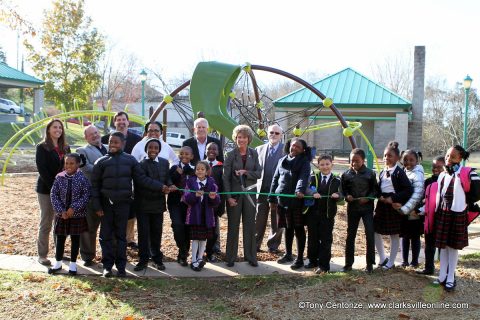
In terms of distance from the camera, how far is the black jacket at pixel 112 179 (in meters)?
5.01

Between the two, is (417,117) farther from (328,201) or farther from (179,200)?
(179,200)

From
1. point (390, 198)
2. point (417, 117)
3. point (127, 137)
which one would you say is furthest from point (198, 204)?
point (417, 117)

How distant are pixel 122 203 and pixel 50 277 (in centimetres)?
103

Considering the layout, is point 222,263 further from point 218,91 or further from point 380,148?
point 380,148

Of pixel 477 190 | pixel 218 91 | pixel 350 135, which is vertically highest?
pixel 218 91

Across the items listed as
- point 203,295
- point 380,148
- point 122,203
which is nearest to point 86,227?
point 122,203

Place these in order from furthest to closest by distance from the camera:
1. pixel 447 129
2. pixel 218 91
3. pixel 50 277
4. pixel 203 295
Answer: pixel 447 129 < pixel 218 91 < pixel 50 277 < pixel 203 295

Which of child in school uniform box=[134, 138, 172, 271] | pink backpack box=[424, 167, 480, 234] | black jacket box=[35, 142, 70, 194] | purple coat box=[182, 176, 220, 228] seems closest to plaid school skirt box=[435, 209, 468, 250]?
pink backpack box=[424, 167, 480, 234]

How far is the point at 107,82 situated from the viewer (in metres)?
48.4

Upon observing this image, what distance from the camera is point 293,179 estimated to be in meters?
5.43

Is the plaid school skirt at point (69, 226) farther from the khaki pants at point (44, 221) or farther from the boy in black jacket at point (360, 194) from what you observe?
the boy in black jacket at point (360, 194)

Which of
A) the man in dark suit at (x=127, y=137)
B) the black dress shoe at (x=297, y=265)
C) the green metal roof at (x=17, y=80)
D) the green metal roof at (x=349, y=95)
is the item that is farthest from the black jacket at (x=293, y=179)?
the green metal roof at (x=17, y=80)

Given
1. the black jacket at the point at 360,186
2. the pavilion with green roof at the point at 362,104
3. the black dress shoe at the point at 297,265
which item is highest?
the pavilion with green roof at the point at 362,104

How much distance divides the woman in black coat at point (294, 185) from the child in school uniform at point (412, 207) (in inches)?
40.3
